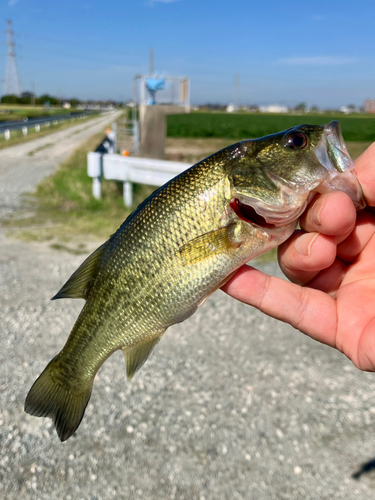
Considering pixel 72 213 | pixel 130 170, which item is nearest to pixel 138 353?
pixel 130 170

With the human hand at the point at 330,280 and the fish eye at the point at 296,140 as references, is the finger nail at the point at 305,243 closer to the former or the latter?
the human hand at the point at 330,280

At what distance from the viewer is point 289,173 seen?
226 cm

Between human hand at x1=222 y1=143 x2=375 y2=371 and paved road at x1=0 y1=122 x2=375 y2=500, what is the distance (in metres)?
1.24

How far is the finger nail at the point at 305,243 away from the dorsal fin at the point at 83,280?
1.16 meters

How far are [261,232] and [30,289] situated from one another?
468 centimetres

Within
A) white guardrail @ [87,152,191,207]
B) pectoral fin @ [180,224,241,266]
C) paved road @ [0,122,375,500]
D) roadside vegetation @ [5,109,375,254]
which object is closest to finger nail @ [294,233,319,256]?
pectoral fin @ [180,224,241,266]

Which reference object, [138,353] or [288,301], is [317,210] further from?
[138,353]

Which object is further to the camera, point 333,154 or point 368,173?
point 368,173

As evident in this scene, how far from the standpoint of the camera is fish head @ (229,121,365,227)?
2225mm

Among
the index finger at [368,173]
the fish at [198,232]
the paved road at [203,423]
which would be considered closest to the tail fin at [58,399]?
the fish at [198,232]

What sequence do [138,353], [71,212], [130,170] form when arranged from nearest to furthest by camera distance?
1. [138,353]
2. [130,170]
3. [71,212]

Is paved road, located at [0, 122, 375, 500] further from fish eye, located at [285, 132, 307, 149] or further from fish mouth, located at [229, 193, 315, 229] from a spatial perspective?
fish eye, located at [285, 132, 307, 149]

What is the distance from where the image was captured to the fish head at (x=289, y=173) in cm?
222

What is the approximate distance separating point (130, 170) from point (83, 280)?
7049 mm
